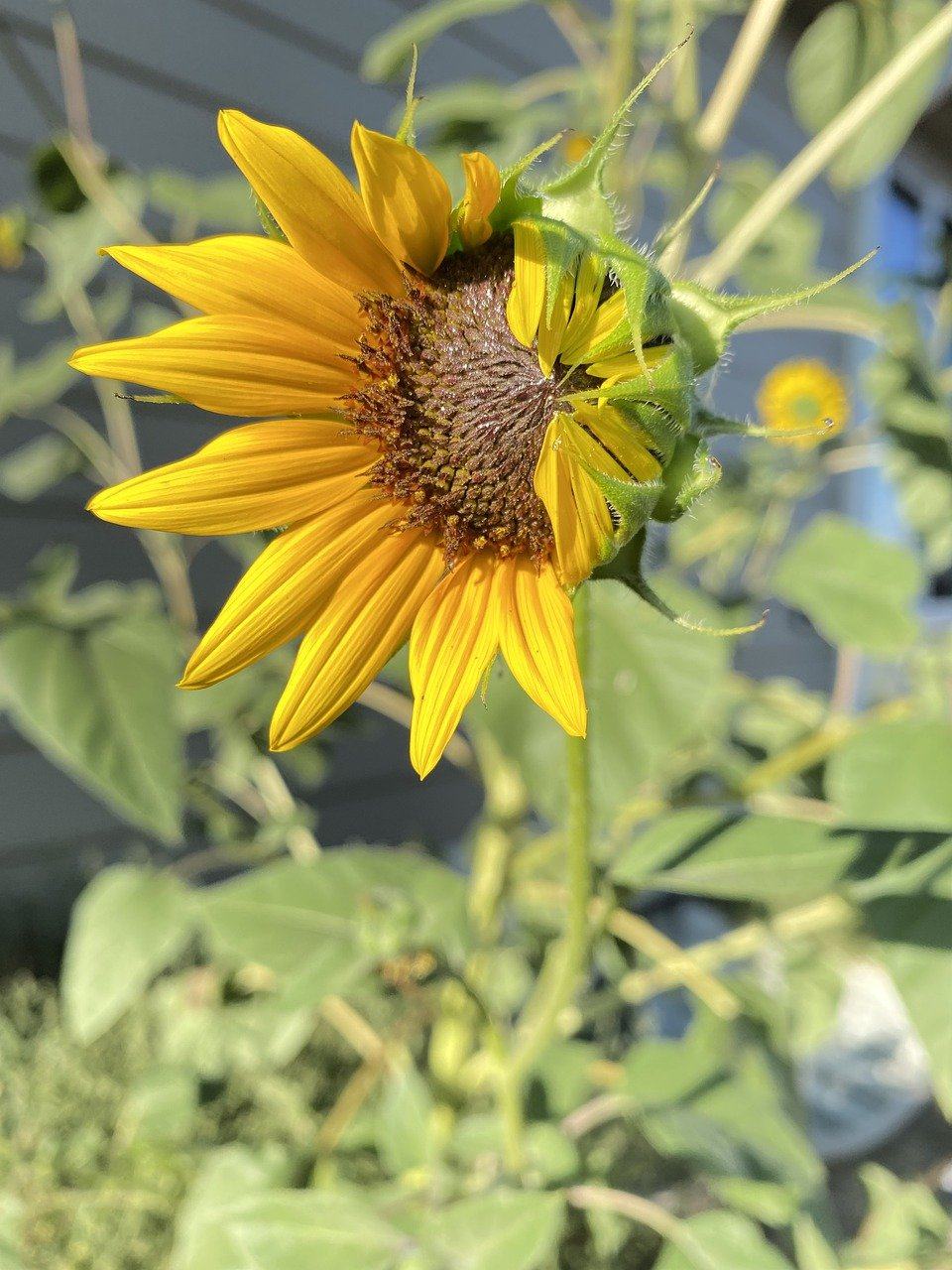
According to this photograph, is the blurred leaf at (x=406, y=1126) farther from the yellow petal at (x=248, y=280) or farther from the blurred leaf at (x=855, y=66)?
the blurred leaf at (x=855, y=66)

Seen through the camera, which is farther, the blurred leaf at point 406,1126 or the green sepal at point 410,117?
the blurred leaf at point 406,1126

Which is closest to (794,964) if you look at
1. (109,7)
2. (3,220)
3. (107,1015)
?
(107,1015)

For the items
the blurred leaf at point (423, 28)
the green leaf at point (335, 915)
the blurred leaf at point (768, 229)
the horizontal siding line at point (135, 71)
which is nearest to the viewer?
the green leaf at point (335, 915)

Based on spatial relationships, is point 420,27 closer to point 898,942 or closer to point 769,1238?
point 898,942

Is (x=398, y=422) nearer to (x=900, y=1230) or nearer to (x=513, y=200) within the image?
(x=513, y=200)

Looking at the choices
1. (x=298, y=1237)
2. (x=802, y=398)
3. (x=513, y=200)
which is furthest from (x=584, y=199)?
(x=802, y=398)

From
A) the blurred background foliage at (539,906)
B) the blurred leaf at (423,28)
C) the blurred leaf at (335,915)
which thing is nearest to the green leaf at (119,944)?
the blurred background foliage at (539,906)

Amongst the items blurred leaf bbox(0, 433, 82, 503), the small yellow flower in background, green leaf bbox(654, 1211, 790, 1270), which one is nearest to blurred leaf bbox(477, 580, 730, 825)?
green leaf bbox(654, 1211, 790, 1270)

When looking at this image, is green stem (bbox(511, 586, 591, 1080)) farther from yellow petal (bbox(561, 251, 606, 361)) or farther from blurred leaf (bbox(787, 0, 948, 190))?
blurred leaf (bbox(787, 0, 948, 190))
